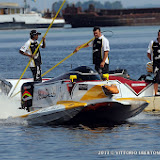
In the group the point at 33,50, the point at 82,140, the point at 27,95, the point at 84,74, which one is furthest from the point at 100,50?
the point at 82,140

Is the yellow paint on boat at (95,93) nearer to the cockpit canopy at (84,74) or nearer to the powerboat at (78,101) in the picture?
the powerboat at (78,101)

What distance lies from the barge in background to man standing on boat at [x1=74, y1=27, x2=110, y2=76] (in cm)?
11328

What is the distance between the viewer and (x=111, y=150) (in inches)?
408

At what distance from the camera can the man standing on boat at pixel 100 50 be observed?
13797 mm

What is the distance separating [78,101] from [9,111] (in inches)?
122

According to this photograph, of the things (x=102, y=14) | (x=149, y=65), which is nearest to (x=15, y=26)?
(x=102, y=14)

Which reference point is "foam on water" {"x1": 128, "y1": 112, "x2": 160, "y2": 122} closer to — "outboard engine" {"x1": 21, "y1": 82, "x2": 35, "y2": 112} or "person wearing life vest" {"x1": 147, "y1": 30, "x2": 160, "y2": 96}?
"person wearing life vest" {"x1": 147, "y1": 30, "x2": 160, "y2": 96}

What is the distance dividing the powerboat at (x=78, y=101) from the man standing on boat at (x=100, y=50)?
93 centimetres

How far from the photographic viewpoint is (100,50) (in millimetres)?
13961

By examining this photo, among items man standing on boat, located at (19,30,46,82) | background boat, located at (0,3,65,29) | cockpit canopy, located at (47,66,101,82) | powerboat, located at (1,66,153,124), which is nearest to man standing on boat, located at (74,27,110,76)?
powerboat, located at (1,66,153,124)

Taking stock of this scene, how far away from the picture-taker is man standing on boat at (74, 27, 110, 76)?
45.3ft

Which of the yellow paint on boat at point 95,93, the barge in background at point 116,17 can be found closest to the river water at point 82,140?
the yellow paint on boat at point 95,93

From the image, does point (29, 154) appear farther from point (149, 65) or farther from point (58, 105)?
point (149, 65)

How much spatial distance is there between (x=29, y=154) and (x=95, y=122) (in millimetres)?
3062
